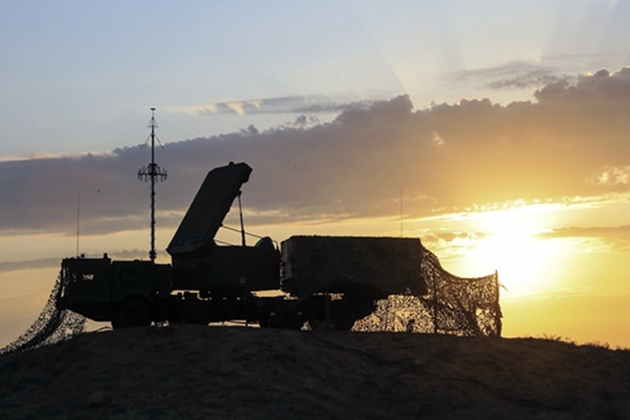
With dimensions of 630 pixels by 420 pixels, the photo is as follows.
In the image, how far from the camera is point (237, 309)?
97.0ft

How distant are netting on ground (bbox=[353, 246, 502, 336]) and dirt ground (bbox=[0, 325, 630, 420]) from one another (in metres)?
2.54

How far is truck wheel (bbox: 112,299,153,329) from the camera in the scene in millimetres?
27656

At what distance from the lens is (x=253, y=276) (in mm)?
29953

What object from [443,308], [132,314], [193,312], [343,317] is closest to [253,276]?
[193,312]

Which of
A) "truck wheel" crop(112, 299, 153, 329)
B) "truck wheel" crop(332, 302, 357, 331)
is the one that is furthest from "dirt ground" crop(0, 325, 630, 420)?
"truck wheel" crop(112, 299, 153, 329)

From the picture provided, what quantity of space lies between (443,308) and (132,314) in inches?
485

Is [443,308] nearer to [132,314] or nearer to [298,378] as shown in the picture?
[298,378]

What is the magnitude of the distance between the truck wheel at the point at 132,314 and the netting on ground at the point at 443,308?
27.6ft

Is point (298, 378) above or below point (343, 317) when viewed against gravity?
below

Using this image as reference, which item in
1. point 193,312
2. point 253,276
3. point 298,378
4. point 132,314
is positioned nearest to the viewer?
point 298,378

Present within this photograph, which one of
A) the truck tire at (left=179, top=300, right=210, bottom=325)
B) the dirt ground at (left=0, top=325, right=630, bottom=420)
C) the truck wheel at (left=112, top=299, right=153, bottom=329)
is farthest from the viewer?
the truck tire at (left=179, top=300, right=210, bottom=325)

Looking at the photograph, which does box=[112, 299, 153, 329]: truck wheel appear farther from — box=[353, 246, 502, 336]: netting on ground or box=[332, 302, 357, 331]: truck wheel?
box=[353, 246, 502, 336]: netting on ground

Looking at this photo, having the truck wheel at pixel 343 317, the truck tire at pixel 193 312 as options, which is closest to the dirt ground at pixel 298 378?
the truck wheel at pixel 343 317

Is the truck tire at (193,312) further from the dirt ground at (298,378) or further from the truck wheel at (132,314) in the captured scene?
the dirt ground at (298,378)
